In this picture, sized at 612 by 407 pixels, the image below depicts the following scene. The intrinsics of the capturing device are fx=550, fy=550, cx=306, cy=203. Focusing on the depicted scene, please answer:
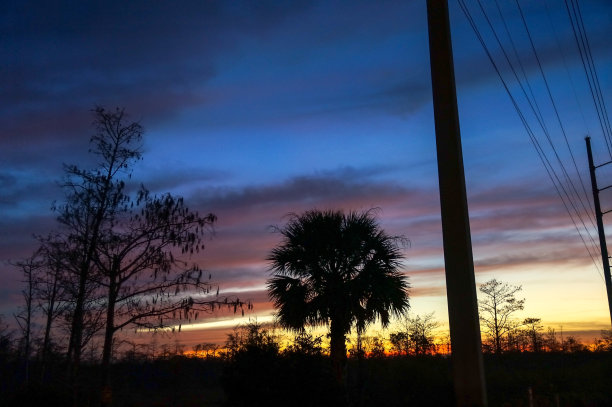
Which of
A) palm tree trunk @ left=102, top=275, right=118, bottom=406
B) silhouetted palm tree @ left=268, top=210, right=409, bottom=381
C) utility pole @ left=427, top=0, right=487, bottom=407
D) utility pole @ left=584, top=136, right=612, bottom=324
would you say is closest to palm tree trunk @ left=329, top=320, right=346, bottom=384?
silhouetted palm tree @ left=268, top=210, right=409, bottom=381

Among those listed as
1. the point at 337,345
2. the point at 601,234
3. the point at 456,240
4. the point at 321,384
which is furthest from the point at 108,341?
the point at 601,234

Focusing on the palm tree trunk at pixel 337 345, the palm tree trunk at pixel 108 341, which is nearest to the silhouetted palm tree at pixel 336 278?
the palm tree trunk at pixel 337 345

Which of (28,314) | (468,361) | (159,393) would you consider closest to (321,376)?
(468,361)

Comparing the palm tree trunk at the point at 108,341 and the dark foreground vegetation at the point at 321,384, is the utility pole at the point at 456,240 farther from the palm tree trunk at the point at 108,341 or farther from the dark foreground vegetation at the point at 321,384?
the palm tree trunk at the point at 108,341

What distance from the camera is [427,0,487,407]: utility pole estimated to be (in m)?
9.94

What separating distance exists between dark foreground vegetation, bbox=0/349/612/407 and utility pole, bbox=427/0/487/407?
262 centimetres

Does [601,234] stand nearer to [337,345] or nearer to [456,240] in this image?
[337,345]

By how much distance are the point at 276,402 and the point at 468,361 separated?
3.66 m

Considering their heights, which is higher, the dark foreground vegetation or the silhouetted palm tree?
the silhouetted palm tree

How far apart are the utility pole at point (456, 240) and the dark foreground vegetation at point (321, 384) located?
262 centimetres

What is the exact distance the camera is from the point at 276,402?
10.5m

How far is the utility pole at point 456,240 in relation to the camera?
Answer: 994 centimetres

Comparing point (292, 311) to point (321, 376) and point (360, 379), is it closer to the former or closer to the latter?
point (360, 379)

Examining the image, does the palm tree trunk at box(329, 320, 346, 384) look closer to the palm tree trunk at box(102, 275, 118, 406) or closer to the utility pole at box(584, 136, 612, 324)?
the palm tree trunk at box(102, 275, 118, 406)
